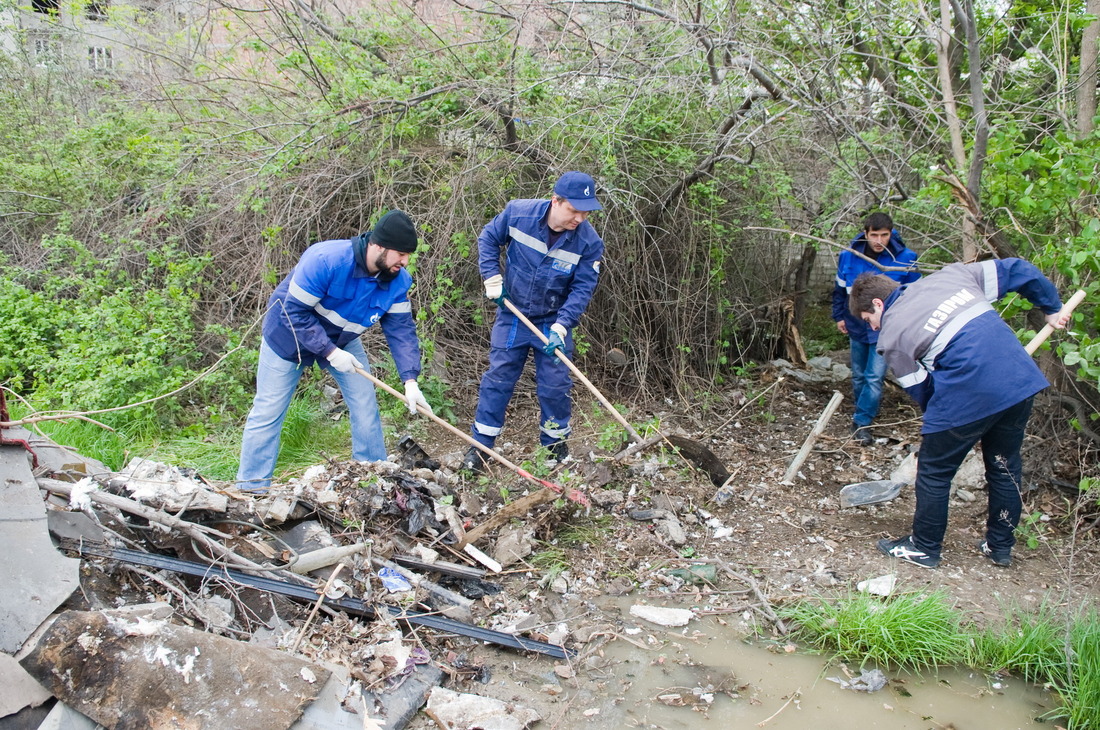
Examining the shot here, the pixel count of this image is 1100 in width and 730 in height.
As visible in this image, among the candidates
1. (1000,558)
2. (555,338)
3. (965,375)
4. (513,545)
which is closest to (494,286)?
(555,338)

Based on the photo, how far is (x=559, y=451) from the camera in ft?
15.0

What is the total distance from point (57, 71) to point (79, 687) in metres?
8.08

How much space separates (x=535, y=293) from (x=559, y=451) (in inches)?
40.6

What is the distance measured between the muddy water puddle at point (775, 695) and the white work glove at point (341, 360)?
1.90 m

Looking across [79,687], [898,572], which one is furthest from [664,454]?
[79,687]

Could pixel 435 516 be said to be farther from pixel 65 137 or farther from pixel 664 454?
pixel 65 137

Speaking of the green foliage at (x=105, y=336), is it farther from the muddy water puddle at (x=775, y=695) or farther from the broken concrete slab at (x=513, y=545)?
the muddy water puddle at (x=775, y=695)

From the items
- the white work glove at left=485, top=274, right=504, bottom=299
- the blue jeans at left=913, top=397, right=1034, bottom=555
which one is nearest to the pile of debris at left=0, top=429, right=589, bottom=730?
the white work glove at left=485, top=274, right=504, bottom=299

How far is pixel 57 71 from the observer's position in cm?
783

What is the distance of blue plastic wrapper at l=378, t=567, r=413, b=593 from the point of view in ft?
10.3

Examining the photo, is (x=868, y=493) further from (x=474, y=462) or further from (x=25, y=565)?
(x=25, y=565)

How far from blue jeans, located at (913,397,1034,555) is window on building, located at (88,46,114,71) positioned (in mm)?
8984

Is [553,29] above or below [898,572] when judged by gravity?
above

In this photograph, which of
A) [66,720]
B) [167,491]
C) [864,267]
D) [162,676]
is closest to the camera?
[66,720]
